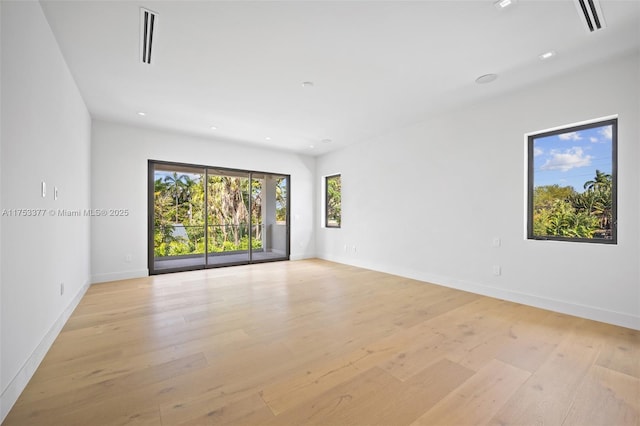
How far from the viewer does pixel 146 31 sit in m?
2.38

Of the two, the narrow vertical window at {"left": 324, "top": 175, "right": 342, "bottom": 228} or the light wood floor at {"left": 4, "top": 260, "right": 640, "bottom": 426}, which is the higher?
the narrow vertical window at {"left": 324, "top": 175, "right": 342, "bottom": 228}

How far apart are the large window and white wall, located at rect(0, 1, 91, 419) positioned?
4935 mm

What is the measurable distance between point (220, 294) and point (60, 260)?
70.0 inches

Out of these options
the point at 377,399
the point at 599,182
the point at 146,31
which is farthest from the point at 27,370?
the point at 599,182

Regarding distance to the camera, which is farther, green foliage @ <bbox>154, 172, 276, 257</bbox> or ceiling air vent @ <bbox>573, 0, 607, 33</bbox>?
green foliage @ <bbox>154, 172, 276, 257</bbox>

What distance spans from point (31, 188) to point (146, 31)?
5.17ft

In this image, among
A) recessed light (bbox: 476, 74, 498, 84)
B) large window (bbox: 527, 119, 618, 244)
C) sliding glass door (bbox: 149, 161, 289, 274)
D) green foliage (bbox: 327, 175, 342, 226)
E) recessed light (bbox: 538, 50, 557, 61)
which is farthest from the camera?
green foliage (bbox: 327, 175, 342, 226)

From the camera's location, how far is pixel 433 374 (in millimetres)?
1932

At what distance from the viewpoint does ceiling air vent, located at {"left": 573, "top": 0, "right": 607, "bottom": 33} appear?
2.09 meters

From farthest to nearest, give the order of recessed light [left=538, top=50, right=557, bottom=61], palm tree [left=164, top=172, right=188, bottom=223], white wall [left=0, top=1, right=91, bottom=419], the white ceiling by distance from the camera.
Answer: palm tree [left=164, top=172, right=188, bottom=223] → recessed light [left=538, top=50, right=557, bottom=61] → the white ceiling → white wall [left=0, top=1, right=91, bottom=419]

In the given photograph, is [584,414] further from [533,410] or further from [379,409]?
[379,409]

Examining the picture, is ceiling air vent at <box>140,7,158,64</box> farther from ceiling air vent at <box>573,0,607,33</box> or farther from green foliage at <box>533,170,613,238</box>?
green foliage at <box>533,170,613,238</box>

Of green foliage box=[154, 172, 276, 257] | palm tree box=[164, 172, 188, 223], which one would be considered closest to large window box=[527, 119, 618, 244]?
green foliage box=[154, 172, 276, 257]

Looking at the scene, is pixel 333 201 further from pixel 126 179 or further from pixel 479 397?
pixel 479 397
